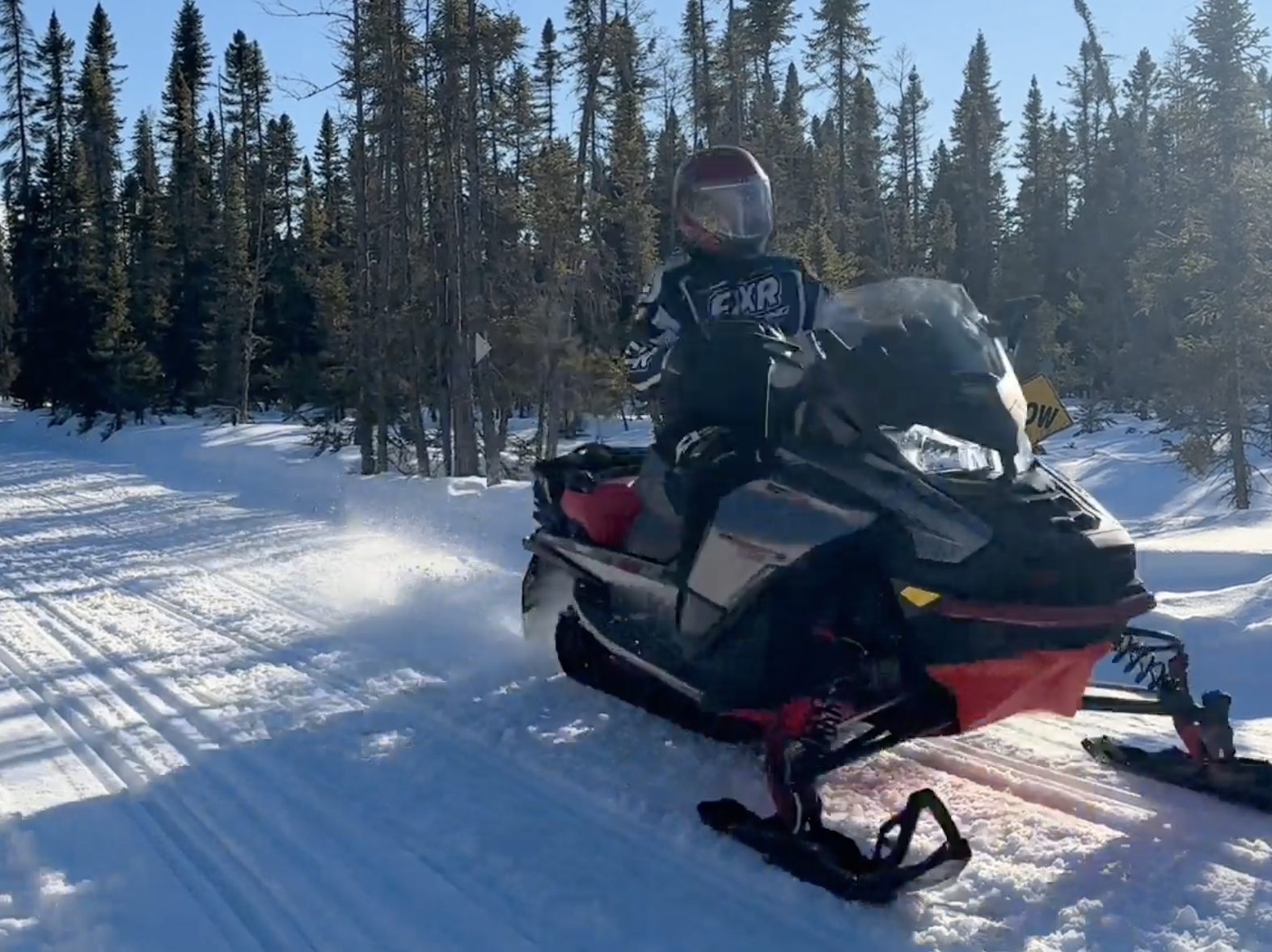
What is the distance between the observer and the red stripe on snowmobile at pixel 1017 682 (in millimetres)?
3641

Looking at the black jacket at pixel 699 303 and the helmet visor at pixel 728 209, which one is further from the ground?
the helmet visor at pixel 728 209

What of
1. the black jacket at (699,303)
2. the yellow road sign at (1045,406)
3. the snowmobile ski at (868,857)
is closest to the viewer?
the snowmobile ski at (868,857)

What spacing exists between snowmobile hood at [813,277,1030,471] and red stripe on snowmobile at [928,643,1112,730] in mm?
607

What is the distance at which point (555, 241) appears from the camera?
25500mm

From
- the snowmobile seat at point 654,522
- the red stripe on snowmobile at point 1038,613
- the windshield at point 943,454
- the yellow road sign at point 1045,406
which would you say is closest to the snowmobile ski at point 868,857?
the red stripe on snowmobile at point 1038,613

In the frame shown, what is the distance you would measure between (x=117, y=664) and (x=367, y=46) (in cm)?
1627

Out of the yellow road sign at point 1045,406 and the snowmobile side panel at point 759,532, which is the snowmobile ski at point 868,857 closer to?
the snowmobile side panel at point 759,532

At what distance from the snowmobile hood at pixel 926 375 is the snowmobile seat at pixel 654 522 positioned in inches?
38.8

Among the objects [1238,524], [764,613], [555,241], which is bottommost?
[1238,524]

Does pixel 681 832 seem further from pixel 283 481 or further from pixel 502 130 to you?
pixel 502 130

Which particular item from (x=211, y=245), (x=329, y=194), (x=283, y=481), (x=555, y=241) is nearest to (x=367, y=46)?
(x=555, y=241)

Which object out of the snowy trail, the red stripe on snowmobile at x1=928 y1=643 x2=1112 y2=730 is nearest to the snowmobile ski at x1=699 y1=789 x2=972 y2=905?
the snowy trail

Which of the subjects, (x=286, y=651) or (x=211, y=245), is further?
(x=211, y=245)

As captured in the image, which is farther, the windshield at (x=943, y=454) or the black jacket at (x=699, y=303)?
the black jacket at (x=699, y=303)
